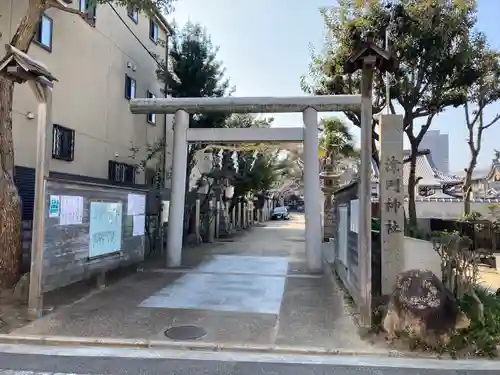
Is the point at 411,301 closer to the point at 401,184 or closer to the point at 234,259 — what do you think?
the point at 401,184

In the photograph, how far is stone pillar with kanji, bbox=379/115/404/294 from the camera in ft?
24.1

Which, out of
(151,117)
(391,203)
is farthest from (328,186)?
(391,203)

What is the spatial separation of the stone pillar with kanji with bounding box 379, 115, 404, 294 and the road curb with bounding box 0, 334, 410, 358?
2.20 m

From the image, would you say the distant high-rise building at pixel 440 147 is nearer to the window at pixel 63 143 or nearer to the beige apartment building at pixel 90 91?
the beige apartment building at pixel 90 91

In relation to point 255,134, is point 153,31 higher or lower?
higher

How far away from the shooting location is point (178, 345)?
5.62m

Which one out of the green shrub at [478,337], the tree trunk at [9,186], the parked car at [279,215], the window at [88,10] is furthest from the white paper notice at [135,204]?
the parked car at [279,215]

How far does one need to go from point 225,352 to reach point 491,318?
3.79 metres

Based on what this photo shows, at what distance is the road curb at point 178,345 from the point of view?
216 inches

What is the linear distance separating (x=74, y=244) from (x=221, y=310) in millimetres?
2923

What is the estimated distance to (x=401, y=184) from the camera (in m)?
7.32

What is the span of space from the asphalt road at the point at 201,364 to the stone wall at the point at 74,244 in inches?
70.2

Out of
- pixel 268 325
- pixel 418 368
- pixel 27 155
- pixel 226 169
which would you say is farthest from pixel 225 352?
pixel 226 169

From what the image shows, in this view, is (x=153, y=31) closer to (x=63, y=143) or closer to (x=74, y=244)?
(x=63, y=143)
